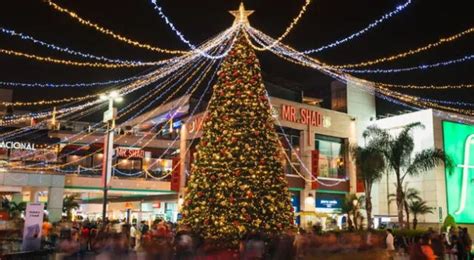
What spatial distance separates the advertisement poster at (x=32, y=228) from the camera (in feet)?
51.5

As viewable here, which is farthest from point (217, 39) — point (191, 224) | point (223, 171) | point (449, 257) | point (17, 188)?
point (17, 188)

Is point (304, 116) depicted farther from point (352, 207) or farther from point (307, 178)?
point (352, 207)

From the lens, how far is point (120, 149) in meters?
43.0

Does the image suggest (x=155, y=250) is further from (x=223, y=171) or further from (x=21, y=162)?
(x=21, y=162)

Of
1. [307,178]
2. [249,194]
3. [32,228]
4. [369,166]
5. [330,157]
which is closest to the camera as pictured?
[249,194]

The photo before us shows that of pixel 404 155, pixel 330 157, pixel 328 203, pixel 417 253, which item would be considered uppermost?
pixel 330 157

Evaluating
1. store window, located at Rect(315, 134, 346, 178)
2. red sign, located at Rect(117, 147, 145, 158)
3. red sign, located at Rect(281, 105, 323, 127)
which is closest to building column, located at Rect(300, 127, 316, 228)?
red sign, located at Rect(281, 105, 323, 127)

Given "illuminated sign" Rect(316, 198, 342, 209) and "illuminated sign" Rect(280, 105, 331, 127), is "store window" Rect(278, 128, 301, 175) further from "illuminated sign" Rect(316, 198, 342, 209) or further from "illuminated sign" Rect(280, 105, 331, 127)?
"illuminated sign" Rect(316, 198, 342, 209)

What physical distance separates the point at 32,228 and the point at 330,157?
82.0 feet

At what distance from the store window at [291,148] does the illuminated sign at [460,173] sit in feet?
30.8

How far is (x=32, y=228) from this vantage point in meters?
15.8

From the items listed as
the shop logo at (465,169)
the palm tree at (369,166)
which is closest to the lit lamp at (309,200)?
the palm tree at (369,166)

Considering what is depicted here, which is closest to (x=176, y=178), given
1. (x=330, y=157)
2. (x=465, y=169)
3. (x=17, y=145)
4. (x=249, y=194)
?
(x=330, y=157)

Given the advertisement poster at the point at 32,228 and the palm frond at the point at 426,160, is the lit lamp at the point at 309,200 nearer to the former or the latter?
the palm frond at the point at 426,160
